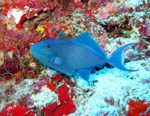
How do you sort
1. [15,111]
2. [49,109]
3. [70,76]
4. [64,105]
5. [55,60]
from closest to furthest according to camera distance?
1. [55,60]
2. [15,111]
3. [49,109]
4. [64,105]
5. [70,76]

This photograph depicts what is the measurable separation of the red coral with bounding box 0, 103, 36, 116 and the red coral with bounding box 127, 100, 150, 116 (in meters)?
1.54

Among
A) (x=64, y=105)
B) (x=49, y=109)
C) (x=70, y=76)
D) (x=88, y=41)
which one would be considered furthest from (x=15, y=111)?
(x=88, y=41)

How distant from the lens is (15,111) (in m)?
2.11

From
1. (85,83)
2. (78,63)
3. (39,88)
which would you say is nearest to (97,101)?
(85,83)

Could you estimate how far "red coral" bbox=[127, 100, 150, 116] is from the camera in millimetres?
1658

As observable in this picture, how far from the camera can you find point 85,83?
2506 millimetres

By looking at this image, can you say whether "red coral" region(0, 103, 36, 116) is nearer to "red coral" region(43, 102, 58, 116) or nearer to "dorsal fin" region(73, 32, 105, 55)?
"red coral" region(43, 102, 58, 116)

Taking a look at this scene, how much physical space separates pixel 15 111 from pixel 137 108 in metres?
1.82

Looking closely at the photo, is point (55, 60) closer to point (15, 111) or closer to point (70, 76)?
point (70, 76)

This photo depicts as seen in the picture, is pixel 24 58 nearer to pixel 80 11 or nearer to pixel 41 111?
pixel 41 111

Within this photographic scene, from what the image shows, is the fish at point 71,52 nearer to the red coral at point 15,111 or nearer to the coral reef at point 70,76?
the coral reef at point 70,76

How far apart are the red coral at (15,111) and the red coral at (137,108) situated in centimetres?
154

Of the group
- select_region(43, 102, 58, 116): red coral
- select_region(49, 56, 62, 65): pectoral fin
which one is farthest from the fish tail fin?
select_region(43, 102, 58, 116): red coral

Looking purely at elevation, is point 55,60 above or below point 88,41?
below
